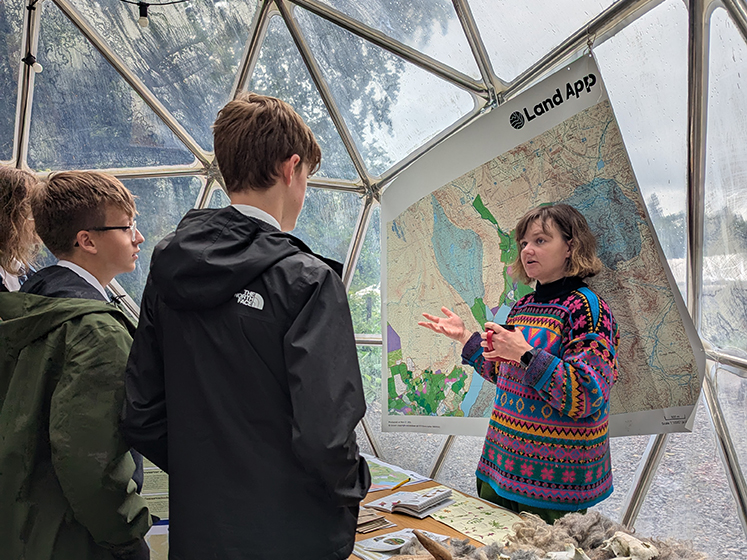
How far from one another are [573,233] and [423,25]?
7.09 feet

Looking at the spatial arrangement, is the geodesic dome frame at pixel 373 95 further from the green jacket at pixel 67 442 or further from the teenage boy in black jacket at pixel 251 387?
the green jacket at pixel 67 442

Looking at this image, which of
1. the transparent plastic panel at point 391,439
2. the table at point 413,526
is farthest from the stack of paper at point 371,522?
the transparent plastic panel at point 391,439

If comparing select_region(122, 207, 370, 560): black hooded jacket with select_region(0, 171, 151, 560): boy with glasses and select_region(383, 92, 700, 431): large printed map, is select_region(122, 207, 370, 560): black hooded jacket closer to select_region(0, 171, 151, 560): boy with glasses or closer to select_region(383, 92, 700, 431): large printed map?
select_region(0, 171, 151, 560): boy with glasses

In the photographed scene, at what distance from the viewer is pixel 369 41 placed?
4.46 m

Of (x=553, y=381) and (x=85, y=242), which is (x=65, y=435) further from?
(x=553, y=381)

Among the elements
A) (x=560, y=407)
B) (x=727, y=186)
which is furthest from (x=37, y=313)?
(x=727, y=186)

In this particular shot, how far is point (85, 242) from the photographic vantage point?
224 cm

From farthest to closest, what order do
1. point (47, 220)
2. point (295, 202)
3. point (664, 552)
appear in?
point (47, 220) → point (295, 202) → point (664, 552)

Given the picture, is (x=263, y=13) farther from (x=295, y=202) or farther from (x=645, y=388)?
(x=645, y=388)

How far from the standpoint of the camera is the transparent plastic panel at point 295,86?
4922 mm

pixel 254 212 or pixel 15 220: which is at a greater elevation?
pixel 15 220

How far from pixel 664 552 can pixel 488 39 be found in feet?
10.3

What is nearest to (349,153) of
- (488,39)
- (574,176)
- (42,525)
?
(488,39)

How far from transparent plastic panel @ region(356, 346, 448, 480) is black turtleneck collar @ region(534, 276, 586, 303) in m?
2.35
